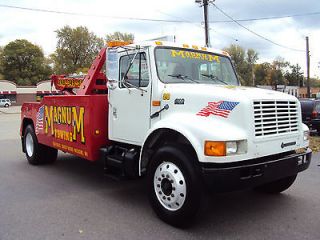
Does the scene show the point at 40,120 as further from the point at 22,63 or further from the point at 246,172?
the point at 22,63

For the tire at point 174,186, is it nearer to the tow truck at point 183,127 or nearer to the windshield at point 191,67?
the tow truck at point 183,127

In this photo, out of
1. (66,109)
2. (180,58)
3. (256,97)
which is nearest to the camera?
(256,97)

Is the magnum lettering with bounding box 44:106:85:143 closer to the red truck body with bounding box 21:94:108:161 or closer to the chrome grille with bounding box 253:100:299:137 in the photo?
the red truck body with bounding box 21:94:108:161

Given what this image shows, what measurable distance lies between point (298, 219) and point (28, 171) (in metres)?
5.72

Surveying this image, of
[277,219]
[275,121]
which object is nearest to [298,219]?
[277,219]

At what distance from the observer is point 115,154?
614 cm

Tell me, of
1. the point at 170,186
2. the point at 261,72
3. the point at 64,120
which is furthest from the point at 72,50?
the point at 170,186

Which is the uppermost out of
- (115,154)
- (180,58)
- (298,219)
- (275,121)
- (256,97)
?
(180,58)

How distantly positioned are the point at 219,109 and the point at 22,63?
92.6 metres

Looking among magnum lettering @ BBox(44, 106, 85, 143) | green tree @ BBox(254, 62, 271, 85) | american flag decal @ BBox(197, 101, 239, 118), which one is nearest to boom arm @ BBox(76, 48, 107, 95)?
magnum lettering @ BBox(44, 106, 85, 143)

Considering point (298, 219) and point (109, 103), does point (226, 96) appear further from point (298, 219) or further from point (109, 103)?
point (109, 103)

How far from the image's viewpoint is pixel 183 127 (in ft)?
15.4

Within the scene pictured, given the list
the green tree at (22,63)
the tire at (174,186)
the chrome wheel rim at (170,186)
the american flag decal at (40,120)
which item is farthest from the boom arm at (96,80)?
the green tree at (22,63)

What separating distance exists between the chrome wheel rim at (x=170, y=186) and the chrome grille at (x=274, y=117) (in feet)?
3.54
